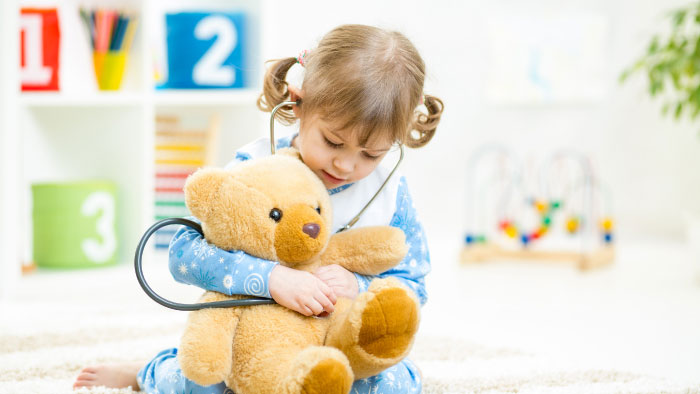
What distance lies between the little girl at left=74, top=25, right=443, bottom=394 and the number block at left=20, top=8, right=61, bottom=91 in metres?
1.13

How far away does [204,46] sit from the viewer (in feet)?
7.11

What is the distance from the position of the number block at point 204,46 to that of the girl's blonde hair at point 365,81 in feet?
3.84

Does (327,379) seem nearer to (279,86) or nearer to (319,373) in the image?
(319,373)

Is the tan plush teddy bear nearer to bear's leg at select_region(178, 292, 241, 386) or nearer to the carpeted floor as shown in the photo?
bear's leg at select_region(178, 292, 241, 386)

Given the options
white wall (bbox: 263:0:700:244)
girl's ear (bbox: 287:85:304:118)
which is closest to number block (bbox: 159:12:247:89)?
white wall (bbox: 263:0:700:244)

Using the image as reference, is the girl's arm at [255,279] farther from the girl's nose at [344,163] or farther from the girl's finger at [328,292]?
the girl's nose at [344,163]

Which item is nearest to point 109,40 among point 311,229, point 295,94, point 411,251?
point 295,94

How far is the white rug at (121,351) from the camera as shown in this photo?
1.19 m

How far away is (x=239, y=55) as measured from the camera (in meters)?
2.19

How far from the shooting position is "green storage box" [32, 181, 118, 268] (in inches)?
81.0

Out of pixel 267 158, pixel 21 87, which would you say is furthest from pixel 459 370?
pixel 21 87

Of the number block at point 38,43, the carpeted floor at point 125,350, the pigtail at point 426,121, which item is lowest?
the carpeted floor at point 125,350

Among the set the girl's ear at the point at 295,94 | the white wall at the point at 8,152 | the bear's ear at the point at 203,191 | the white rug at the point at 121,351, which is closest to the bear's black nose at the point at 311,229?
the bear's ear at the point at 203,191

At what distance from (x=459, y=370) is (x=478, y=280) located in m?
1.16
